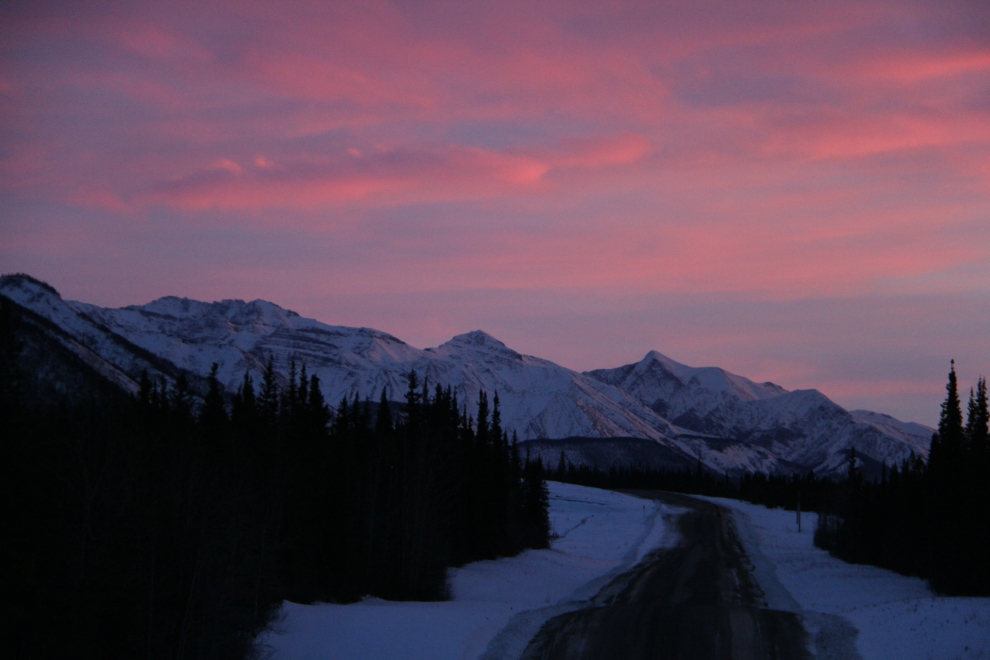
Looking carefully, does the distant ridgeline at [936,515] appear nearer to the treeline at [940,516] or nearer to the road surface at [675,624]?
the treeline at [940,516]

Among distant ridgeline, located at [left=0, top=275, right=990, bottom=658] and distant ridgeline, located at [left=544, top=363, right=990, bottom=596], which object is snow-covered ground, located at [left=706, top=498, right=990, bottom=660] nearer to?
distant ridgeline, located at [left=544, top=363, right=990, bottom=596]

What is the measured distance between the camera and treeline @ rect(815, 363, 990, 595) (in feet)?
140

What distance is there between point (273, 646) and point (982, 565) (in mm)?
34874

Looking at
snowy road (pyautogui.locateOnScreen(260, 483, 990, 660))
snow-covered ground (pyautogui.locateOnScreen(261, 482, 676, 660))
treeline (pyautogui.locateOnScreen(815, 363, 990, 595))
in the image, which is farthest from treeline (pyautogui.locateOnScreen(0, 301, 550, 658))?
treeline (pyautogui.locateOnScreen(815, 363, 990, 595))

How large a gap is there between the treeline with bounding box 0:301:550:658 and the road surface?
7974 millimetres

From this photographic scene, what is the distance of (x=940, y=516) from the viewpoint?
47000 mm

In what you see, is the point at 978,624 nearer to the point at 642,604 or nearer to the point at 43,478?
the point at 642,604

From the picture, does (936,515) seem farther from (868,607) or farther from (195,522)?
(195,522)

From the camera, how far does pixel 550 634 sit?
24.4 meters

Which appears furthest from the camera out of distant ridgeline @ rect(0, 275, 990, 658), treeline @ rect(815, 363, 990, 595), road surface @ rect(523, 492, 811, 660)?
treeline @ rect(815, 363, 990, 595)

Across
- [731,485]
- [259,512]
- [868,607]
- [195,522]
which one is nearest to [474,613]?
[259,512]

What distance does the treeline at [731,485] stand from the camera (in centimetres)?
13338

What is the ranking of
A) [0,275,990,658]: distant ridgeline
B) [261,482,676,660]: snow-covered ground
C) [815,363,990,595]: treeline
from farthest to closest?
[815,363,990,595]: treeline, [261,482,676,660]: snow-covered ground, [0,275,990,658]: distant ridgeline

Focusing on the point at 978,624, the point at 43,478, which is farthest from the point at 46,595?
the point at 978,624
